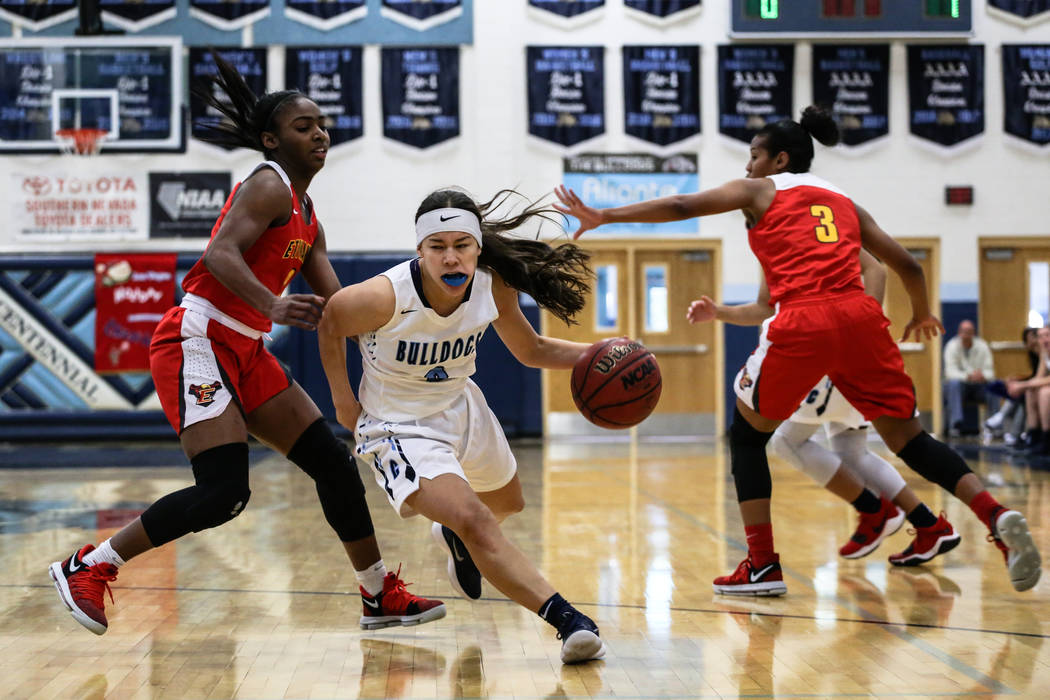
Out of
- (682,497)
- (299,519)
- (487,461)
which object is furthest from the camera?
(682,497)

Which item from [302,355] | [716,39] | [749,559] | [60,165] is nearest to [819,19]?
[716,39]

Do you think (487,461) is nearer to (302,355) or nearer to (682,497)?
(682,497)

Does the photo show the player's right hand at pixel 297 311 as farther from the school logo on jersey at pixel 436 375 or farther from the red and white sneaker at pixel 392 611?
the red and white sneaker at pixel 392 611

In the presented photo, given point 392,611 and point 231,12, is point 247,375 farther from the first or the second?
point 231,12

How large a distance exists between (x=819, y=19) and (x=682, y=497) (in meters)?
7.26

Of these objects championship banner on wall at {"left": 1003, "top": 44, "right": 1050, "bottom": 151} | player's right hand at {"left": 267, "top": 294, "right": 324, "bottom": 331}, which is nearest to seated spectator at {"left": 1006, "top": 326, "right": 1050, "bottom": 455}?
championship banner on wall at {"left": 1003, "top": 44, "right": 1050, "bottom": 151}

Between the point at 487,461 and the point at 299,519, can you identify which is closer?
the point at 487,461

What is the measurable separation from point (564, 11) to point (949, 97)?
15.3 feet

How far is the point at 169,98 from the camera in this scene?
1235 centimetres

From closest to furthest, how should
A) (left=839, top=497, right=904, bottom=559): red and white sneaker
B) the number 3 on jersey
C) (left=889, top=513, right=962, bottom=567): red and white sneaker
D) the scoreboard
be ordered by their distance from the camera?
the number 3 on jersey
(left=889, top=513, right=962, bottom=567): red and white sneaker
(left=839, top=497, right=904, bottom=559): red and white sneaker
the scoreboard

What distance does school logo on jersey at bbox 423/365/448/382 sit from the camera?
329cm

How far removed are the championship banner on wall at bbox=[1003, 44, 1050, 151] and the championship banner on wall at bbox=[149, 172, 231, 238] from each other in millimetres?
9253

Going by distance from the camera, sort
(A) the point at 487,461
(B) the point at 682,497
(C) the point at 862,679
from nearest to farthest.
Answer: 1. (C) the point at 862,679
2. (A) the point at 487,461
3. (B) the point at 682,497

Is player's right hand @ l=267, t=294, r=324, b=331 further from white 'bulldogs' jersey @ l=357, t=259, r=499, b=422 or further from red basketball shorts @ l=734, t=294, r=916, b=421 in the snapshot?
red basketball shorts @ l=734, t=294, r=916, b=421
